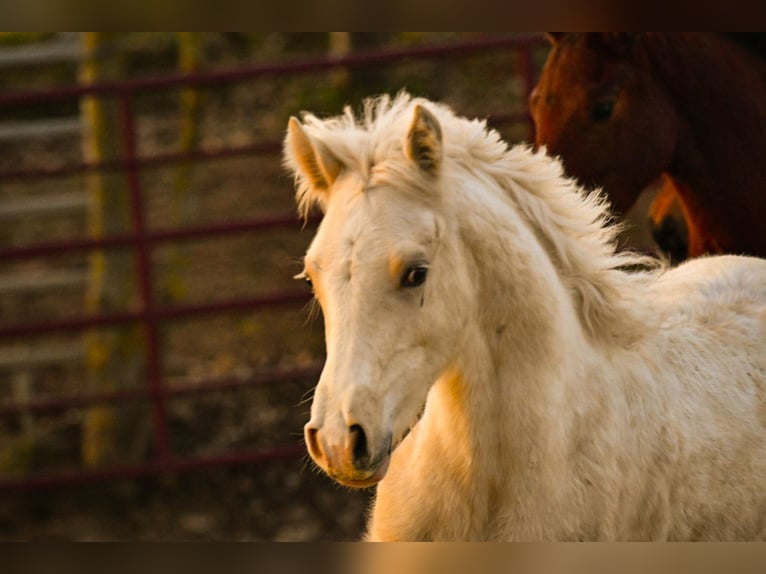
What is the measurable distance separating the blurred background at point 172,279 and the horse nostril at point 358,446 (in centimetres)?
267

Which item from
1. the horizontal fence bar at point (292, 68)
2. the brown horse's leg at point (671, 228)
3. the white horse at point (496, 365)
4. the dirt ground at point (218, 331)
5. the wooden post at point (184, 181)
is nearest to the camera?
the white horse at point (496, 365)

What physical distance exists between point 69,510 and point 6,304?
2.05 metres

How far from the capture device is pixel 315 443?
7.41ft

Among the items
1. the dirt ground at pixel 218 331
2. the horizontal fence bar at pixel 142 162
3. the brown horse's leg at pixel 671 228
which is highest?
the brown horse's leg at pixel 671 228

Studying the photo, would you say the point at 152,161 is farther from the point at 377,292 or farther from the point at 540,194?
the point at 377,292

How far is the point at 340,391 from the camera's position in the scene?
227 cm

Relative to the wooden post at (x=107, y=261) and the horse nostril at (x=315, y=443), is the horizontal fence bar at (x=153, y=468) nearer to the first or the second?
the wooden post at (x=107, y=261)

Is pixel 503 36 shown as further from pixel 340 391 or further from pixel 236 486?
pixel 340 391

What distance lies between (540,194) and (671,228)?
1.83 metres

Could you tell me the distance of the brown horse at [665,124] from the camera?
3.95 metres

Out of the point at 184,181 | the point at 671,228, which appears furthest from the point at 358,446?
the point at 184,181

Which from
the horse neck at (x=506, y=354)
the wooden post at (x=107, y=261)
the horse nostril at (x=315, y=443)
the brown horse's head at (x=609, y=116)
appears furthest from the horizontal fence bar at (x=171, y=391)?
the horse nostril at (x=315, y=443)

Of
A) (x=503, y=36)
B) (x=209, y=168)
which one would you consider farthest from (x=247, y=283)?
(x=503, y=36)

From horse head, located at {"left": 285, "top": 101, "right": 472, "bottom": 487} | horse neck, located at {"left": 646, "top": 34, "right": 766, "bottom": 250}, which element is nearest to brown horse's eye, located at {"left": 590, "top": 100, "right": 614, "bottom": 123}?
horse neck, located at {"left": 646, "top": 34, "right": 766, "bottom": 250}
